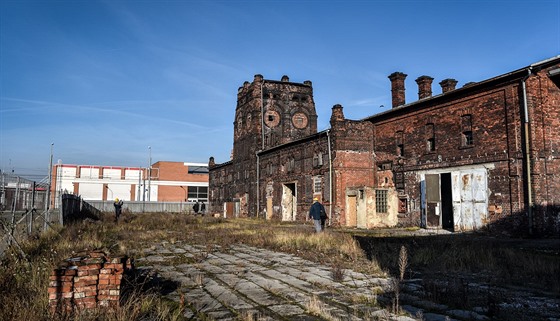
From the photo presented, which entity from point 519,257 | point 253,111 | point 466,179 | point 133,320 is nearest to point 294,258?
point 519,257

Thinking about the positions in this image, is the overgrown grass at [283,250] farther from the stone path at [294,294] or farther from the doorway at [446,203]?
the doorway at [446,203]

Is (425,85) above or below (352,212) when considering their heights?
above

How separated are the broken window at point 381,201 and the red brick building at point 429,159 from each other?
0.19 feet

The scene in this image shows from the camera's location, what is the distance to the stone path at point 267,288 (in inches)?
210

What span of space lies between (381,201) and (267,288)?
17.4 meters

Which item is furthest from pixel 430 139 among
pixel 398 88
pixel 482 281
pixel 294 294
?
pixel 294 294

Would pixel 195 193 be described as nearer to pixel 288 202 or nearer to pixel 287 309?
pixel 288 202

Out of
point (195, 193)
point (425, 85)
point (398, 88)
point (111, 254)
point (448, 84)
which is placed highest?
point (398, 88)

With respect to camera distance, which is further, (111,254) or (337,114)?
(337,114)

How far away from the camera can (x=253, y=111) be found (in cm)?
3659

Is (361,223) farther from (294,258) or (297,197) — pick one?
(294,258)

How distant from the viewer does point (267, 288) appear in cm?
685

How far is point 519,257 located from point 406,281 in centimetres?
418

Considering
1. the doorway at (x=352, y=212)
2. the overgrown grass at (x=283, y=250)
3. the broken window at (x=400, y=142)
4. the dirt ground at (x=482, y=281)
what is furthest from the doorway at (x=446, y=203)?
the overgrown grass at (x=283, y=250)
